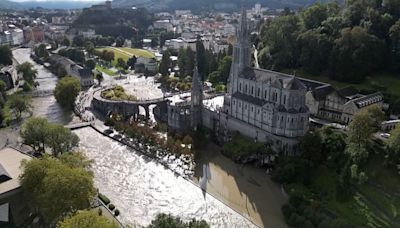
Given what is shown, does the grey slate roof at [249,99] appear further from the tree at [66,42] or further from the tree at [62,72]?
the tree at [66,42]

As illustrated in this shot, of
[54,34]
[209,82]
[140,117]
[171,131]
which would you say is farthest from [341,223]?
[54,34]

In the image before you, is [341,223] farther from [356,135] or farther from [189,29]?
[189,29]

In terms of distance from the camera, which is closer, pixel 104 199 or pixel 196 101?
pixel 104 199

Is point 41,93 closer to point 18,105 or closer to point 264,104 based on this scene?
point 18,105

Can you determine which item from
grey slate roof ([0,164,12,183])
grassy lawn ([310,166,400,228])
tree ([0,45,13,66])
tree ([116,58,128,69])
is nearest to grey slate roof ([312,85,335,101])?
grassy lawn ([310,166,400,228])

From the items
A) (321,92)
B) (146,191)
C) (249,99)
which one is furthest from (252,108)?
(146,191)

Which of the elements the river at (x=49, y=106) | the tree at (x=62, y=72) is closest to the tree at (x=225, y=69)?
the river at (x=49, y=106)
